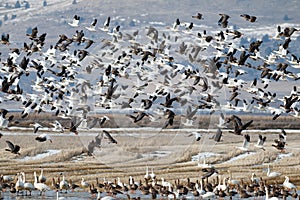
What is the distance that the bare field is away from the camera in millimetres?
33062

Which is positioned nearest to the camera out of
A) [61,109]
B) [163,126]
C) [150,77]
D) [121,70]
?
[163,126]

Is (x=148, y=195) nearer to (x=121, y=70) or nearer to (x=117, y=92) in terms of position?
(x=117, y=92)

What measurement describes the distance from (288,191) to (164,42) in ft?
28.6

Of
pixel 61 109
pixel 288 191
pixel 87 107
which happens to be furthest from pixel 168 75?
pixel 61 109

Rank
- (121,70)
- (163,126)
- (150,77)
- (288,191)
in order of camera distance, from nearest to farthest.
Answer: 1. (288,191)
2. (163,126)
3. (150,77)
4. (121,70)

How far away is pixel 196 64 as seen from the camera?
32.8 metres

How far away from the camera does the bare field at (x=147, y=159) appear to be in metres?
33.1

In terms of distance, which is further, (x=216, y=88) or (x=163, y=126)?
(x=216, y=88)

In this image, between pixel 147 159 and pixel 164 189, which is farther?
pixel 147 159

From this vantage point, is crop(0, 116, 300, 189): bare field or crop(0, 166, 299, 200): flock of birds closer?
crop(0, 166, 299, 200): flock of birds

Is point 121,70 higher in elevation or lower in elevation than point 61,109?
higher

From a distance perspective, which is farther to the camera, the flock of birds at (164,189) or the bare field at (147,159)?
the bare field at (147,159)

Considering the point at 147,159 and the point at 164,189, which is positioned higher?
the point at 164,189

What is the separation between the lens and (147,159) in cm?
3444
